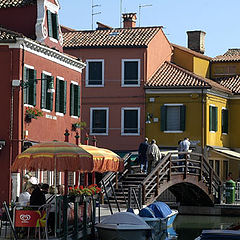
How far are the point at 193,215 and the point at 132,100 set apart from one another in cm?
796

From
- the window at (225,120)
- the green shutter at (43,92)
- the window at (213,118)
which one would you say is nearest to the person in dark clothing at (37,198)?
the green shutter at (43,92)

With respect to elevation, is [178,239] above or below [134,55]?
below

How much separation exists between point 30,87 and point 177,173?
886 cm

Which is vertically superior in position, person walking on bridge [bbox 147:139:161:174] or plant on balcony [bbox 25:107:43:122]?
plant on balcony [bbox 25:107:43:122]

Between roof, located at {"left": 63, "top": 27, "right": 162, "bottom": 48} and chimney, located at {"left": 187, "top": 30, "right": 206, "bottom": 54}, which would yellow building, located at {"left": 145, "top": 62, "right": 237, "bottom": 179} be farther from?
chimney, located at {"left": 187, "top": 30, "right": 206, "bottom": 54}


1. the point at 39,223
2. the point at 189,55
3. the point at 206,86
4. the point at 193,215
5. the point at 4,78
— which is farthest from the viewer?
the point at 189,55

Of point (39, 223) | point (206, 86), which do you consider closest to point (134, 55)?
point (206, 86)

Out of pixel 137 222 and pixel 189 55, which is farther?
pixel 189 55

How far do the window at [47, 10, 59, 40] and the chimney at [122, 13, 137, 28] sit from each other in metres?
18.4

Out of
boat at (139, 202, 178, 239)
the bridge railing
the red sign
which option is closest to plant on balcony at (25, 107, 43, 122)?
the bridge railing

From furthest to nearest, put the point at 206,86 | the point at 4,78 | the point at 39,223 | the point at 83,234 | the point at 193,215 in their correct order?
the point at 206,86
the point at 193,215
the point at 4,78
the point at 83,234
the point at 39,223

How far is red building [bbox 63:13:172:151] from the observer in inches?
2000

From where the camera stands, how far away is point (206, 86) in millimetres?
50312

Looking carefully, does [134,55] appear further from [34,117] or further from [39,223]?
[39,223]
